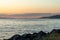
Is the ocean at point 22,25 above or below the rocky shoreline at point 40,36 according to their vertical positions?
above

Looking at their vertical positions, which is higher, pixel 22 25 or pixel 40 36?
pixel 22 25

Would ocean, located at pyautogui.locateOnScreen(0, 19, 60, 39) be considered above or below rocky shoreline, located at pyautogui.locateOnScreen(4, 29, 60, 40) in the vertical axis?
above

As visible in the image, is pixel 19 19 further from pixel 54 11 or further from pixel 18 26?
pixel 54 11

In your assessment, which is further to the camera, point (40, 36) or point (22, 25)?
point (40, 36)

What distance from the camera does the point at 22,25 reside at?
17.8ft

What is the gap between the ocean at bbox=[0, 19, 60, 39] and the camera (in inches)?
214

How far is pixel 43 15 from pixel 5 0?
63 centimetres

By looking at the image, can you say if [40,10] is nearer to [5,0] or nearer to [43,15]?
[43,15]

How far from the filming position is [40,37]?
560 cm

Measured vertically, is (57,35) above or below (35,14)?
below

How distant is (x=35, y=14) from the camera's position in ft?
18.0

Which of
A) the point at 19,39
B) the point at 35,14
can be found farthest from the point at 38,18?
the point at 19,39

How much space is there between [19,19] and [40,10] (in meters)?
0.36

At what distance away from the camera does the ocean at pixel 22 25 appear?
5.43 m
